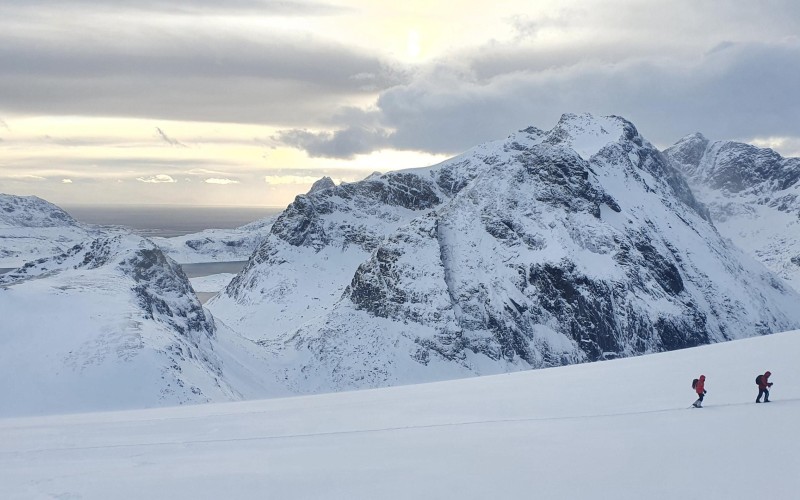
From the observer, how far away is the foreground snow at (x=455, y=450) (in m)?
9.05

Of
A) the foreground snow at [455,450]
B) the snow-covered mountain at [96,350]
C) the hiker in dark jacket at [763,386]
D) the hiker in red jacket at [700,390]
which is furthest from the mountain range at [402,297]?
the hiker in dark jacket at [763,386]

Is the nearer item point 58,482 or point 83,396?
point 58,482

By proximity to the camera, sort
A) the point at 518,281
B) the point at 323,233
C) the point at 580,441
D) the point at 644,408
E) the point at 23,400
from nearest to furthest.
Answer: the point at 580,441 → the point at 644,408 → the point at 23,400 → the point at 518,281 → the point at 323,233

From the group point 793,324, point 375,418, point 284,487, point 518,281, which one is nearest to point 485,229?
point 518,281

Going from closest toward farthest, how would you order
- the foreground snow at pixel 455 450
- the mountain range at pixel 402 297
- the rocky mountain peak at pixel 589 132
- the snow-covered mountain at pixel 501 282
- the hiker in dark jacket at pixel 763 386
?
the foreground snow at pixel 455 450
the hiker in dark jacket at pixel 763 386
the mountain range at pixel 402 297
the snow-covered mountain at pixel 501 282
the rocky mountain peak at pixel 589 132

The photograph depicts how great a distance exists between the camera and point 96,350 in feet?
131

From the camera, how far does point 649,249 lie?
3393 inches

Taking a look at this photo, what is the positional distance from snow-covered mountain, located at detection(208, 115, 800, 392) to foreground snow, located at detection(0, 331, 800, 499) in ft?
156

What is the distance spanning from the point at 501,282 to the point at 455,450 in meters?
67.8

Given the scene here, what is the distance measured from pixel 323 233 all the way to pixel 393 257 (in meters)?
31.1

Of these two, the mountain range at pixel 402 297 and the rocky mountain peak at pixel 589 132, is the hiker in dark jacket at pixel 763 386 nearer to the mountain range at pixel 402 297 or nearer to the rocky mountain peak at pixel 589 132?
the mountain range at pixel 402 297

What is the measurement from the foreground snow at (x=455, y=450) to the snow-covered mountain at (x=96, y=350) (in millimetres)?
18103

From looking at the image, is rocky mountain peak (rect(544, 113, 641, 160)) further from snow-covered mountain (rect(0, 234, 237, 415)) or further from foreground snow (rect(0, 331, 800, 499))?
foreground snow (rect(0, 331, 800, 499))

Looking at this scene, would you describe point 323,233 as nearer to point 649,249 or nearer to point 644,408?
point 649,249
